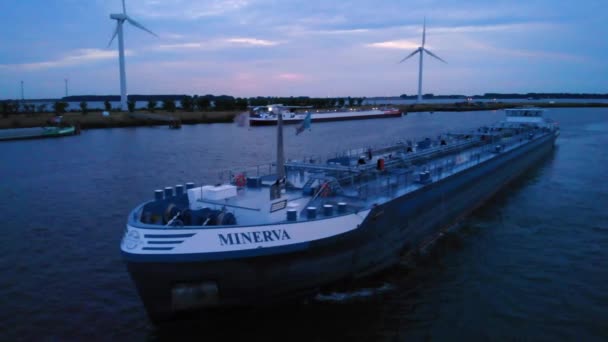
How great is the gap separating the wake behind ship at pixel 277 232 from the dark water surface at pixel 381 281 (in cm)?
98

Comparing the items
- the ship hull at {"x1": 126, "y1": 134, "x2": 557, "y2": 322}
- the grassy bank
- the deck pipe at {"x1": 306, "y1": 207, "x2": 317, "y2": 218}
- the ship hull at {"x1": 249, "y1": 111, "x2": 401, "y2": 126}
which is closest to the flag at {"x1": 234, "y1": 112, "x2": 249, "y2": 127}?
the deck pipe at {"x1": 306, "y1": 207, "x2": 317, "y2": 218}

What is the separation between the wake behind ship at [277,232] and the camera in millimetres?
9820

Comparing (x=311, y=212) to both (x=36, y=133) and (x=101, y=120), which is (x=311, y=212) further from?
(x=101, y=120)

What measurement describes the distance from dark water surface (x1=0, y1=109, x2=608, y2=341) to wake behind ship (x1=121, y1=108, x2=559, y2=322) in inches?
38.6

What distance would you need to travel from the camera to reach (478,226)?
20766mm

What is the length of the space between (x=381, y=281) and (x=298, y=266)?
4.13 m

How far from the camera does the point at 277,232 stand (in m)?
10.6

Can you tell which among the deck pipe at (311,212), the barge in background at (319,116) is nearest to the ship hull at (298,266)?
the deck pipe at (311,212)

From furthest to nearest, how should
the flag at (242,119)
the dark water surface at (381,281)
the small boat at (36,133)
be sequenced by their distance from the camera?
the small boat at (36,133) < the flag at (242,119) < the dark water surface at (381,281)

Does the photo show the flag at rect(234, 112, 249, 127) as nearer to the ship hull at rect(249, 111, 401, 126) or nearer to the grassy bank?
the grassy bank

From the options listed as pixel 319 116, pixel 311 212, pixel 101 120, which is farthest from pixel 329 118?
pixel 311 212

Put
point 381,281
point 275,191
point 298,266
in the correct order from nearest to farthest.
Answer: point 298,266 < point 275,191 < point 381,281

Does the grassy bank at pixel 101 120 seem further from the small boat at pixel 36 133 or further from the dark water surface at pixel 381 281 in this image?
the dark water surface at pixel 381 281

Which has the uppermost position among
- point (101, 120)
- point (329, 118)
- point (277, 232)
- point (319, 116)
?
point (319, 116)
